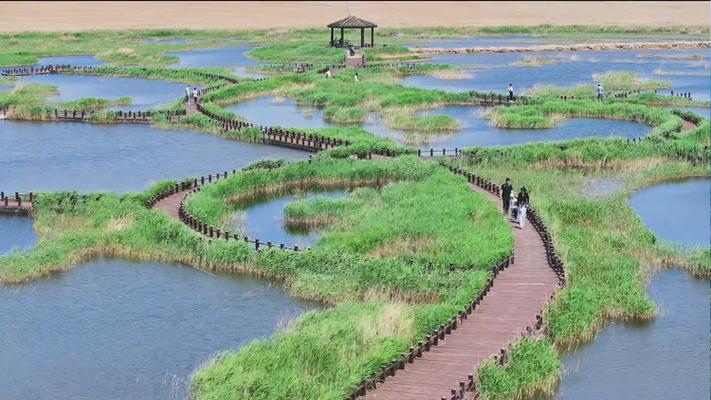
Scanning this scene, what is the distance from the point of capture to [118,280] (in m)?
35.2

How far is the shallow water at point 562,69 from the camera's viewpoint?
85.4 m

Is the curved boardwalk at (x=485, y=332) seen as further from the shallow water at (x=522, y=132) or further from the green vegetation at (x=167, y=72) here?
the green vegetation at (x=167, y=72)

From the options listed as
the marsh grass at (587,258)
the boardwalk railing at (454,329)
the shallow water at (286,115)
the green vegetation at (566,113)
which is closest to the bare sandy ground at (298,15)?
the shallow water at (286,115)

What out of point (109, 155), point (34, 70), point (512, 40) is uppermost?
point (512, 40)

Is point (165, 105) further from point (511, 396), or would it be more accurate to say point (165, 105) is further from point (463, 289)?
point (511, 396)

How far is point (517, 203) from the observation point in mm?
38938

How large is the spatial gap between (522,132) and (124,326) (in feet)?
126

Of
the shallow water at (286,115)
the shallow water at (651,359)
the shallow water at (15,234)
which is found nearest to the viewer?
the shallow water at (651,359)

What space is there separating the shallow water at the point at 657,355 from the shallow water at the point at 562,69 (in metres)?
49.1

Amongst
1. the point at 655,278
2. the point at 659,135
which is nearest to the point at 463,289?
the point at 655,278

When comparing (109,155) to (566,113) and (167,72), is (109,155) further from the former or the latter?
(167,72)


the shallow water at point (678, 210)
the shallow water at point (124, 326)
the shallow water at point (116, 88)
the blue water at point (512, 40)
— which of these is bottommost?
the shallow water at point (124, 326)

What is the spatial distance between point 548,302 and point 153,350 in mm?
12206

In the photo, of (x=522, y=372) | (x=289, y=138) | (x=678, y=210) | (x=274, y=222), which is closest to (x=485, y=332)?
(x=522, y=372)
